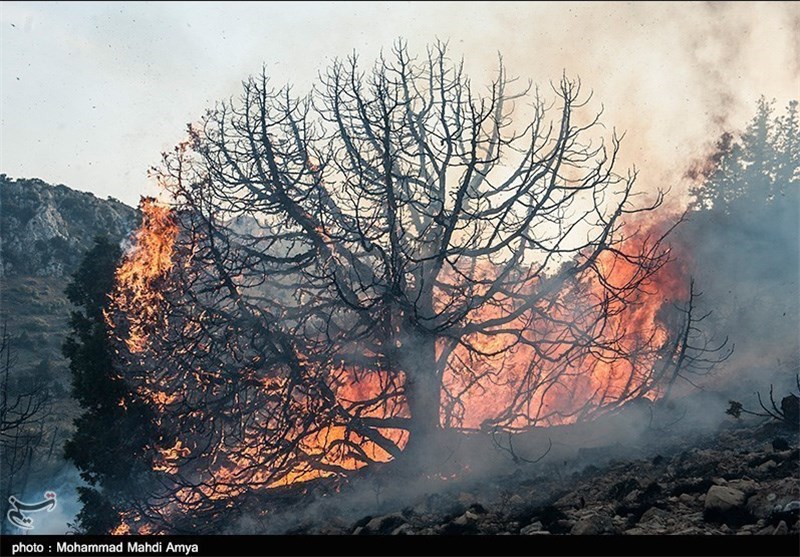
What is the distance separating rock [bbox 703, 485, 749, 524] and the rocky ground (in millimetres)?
10

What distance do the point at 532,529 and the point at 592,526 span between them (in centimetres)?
78

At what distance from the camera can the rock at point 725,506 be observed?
6520 millimetres

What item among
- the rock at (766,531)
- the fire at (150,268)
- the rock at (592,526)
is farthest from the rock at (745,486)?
the fire at (150,268)

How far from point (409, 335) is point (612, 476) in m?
4.48

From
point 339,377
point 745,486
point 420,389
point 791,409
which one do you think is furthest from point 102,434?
point 791,409

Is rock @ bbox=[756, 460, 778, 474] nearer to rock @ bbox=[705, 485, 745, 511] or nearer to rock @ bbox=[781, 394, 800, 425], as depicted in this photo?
rock @ bbox=[705, 485, 745, 511]

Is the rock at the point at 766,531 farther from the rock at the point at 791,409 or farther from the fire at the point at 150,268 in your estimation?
the fire at the point at 150,268

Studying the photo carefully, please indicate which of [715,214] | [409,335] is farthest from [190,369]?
[715,214]

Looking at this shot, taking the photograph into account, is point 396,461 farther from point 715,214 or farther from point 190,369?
point 715,214

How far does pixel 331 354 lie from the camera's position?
11.0 metres

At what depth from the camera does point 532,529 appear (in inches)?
284

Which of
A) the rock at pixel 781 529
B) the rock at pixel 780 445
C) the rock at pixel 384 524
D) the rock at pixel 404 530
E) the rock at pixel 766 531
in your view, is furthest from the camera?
the rock at pixel 780 445

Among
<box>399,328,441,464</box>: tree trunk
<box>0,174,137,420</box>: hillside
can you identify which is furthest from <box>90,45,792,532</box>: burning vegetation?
<box>0,174,137,420</box>: hillside

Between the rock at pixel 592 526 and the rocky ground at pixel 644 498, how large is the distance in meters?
0.01
